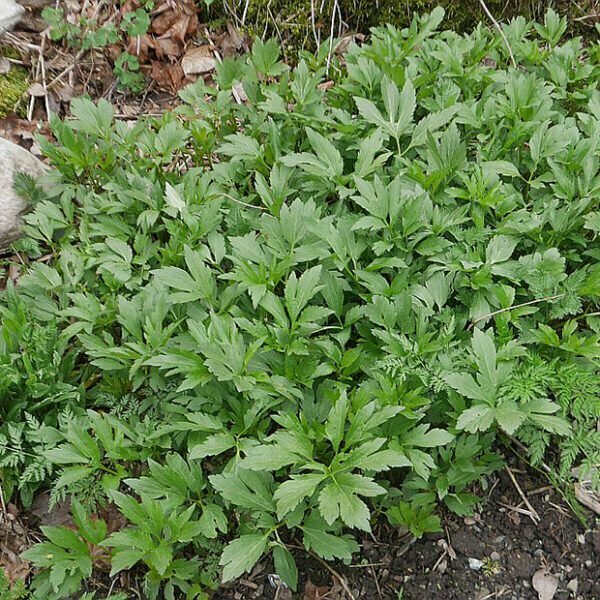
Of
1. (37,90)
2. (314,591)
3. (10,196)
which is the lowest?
(314,591)

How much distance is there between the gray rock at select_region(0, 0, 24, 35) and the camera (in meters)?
4.09

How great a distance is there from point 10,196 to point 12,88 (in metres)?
1.04

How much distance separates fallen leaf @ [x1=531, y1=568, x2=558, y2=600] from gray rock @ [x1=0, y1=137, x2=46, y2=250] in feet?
9.30

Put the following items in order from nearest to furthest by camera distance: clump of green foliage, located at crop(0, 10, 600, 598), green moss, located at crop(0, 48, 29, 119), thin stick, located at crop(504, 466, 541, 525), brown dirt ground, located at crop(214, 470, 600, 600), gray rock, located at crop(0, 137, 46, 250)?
1. clump of green foliage, located at crop(0, 10, 600, 598)
2. brown dirt ground, located at crop(214, 470, 600, 600)
3. thin stick, located at crop(504, 466, 541, 525)
4. gray rock, located at crop(0, 137, 46, 250)
5. green moss, located at crop(0, 48, 29, 119)

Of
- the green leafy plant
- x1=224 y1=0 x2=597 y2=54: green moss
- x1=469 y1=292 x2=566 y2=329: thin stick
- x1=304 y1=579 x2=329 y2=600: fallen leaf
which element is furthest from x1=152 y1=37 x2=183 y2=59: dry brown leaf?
x1=304 y1=579 x2=329 y2=600: fallen leaf

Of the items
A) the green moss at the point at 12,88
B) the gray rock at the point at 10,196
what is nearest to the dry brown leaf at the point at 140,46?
the green moss at the point at 12,88

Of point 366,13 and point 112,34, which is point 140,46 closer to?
point 112,34

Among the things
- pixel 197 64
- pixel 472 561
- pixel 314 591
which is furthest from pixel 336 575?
pixel 197 64

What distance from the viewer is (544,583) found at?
2.39 m

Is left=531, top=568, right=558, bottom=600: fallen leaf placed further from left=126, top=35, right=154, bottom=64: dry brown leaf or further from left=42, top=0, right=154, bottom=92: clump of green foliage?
left=126, top=35, right=154, bottom=64: dry brown leaf

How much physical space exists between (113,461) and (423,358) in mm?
1262

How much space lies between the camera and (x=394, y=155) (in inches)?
119

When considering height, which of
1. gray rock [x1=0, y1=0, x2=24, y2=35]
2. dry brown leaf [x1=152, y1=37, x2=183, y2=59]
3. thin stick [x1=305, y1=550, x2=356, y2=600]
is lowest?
thin stick [x1=305, y1=550, x2=356, y2=600]

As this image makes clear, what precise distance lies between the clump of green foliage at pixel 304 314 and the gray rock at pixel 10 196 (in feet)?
0.47
